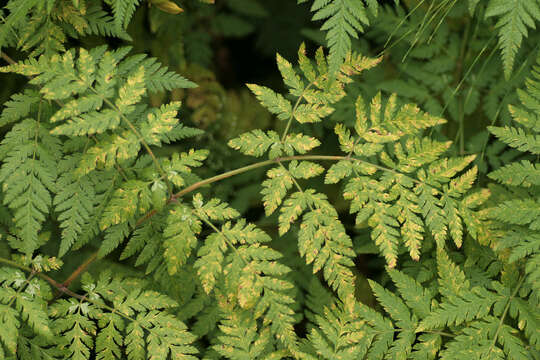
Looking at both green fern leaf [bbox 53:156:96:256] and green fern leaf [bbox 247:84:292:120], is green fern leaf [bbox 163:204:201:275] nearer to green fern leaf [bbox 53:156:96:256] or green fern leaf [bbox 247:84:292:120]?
green fern leaf [bbox 53:156:96:256]

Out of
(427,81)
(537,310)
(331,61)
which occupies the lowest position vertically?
(537,310)

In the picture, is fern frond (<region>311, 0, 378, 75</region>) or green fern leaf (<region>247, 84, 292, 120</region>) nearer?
fern frond (<region>311, 0, 378, 75</region>)

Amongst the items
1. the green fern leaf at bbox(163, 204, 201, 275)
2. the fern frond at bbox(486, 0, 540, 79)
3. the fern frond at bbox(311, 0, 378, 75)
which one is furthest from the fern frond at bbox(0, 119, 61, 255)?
the fern frond at bbox(486, 0, 540, 79)

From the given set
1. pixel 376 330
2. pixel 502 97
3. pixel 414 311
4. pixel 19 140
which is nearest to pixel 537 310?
pixel 414 311

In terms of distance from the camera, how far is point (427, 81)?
286 centimetres

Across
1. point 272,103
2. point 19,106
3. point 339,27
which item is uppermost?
point 339,27

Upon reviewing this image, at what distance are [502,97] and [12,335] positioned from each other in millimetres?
2916

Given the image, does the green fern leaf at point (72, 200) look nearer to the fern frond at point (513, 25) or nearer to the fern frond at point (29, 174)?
the fern frond at point (29, 174)

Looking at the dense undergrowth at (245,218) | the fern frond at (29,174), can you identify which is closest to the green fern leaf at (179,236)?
the dense undergrowth at (245,218)

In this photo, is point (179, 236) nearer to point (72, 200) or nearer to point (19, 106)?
point (72, 200)

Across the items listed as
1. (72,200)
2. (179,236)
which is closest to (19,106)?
(72,200)

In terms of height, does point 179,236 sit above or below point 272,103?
below

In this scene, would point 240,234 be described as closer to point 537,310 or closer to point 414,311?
point 414,311

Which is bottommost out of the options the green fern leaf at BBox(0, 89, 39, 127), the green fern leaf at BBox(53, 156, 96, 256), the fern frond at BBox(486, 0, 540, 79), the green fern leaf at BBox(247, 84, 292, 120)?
the green fern leaf at BBox(53, 156, 96, 256)
